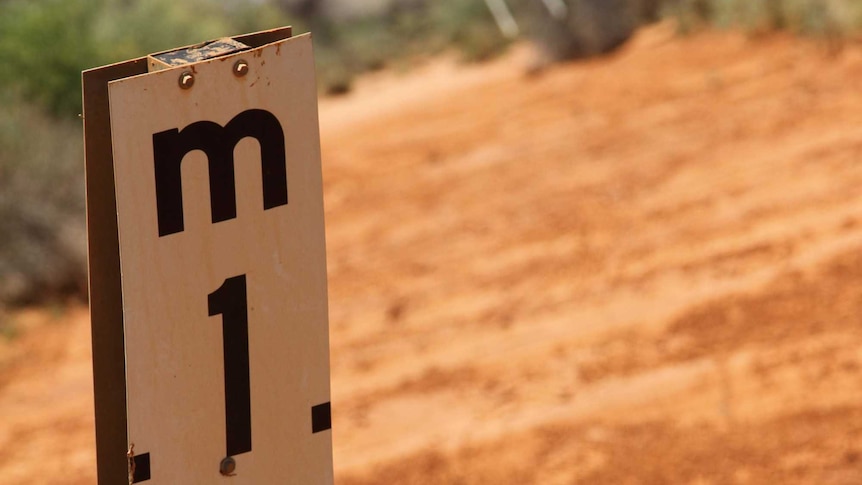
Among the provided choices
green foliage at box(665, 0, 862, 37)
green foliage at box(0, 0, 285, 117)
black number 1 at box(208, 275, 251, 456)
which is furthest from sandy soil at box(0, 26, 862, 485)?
black number 1 at box(208, 275, 251, 456)

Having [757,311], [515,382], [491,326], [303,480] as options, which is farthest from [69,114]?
[303,480]

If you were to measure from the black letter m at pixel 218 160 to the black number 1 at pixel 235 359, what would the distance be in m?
0.12

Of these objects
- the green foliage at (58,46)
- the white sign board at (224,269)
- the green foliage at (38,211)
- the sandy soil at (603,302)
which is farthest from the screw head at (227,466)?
the green foliage at (58,46)

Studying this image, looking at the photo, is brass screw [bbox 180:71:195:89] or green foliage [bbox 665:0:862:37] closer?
brass screw [bbox 180:71:195:89]

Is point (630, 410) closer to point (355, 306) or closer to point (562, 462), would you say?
point (562, 462)

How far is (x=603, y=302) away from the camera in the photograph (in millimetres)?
5625

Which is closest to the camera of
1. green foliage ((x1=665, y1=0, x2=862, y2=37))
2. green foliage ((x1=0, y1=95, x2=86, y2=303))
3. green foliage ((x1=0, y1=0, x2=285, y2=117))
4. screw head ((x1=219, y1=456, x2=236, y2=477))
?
screw head ((x1=219, y1=456, x2=236, y2=477))

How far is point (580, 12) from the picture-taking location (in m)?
13.2

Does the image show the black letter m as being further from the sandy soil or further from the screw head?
the sandy soil

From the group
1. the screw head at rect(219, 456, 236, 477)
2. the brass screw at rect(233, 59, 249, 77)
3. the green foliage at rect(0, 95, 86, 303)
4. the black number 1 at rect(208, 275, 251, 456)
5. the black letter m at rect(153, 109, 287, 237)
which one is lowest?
the screw head at rect(219, 456, 236, 477)

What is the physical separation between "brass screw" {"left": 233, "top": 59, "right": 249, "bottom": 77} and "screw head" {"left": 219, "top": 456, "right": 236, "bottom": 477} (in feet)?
1.92

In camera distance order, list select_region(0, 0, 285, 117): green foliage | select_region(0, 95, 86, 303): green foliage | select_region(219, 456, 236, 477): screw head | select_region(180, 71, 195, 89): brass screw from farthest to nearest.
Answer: select_region(0, 0, 285, 117): green foliage < select_region(0, 95, 86, 303): green foliage < select_region(219, 456, 236, 477): screw head < select_region(180, 71, 195, 89): brass screw

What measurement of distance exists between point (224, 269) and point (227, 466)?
0.31m

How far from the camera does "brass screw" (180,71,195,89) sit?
4.88 ft
